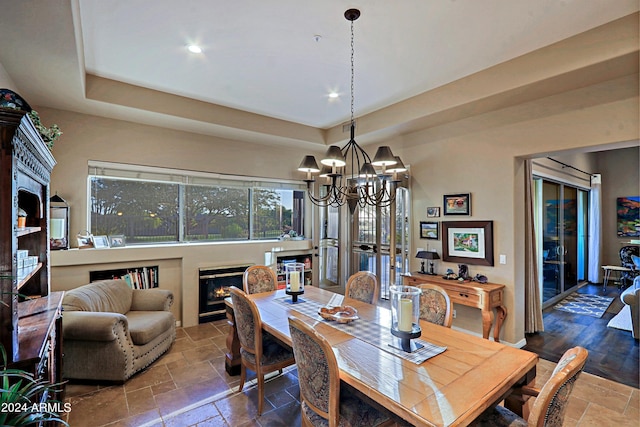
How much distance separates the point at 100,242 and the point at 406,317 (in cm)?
389

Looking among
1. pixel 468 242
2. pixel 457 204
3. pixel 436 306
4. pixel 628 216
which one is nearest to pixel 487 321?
pixel 468 242

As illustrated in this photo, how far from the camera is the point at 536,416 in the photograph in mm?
1234

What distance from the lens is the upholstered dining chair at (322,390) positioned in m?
1.55

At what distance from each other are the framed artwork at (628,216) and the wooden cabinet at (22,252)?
9.92 m

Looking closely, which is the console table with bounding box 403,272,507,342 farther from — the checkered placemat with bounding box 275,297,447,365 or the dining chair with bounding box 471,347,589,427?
the dining chair with bounding box 471,347,589,427

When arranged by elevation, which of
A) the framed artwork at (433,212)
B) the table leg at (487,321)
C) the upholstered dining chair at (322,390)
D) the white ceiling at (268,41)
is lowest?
the table leg at (487,321)

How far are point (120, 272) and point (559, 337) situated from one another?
582cm

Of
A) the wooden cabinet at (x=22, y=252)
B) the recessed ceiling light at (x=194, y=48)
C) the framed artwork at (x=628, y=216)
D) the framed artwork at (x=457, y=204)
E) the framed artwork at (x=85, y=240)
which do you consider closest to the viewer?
the wooden cabinet at (x=22, y=252)

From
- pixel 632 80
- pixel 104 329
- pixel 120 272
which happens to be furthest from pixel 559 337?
pixel 120 272

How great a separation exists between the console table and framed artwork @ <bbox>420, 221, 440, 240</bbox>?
69 cm

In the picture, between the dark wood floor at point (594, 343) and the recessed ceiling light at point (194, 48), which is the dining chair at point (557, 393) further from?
the recessed ceiling light at point (194, 48)

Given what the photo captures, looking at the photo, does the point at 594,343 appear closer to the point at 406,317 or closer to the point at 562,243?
the point at 562,243

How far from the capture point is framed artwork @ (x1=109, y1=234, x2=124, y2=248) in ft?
13.1

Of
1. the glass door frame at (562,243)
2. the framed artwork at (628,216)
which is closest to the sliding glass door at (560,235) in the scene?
the glass door frame at (562,243)
